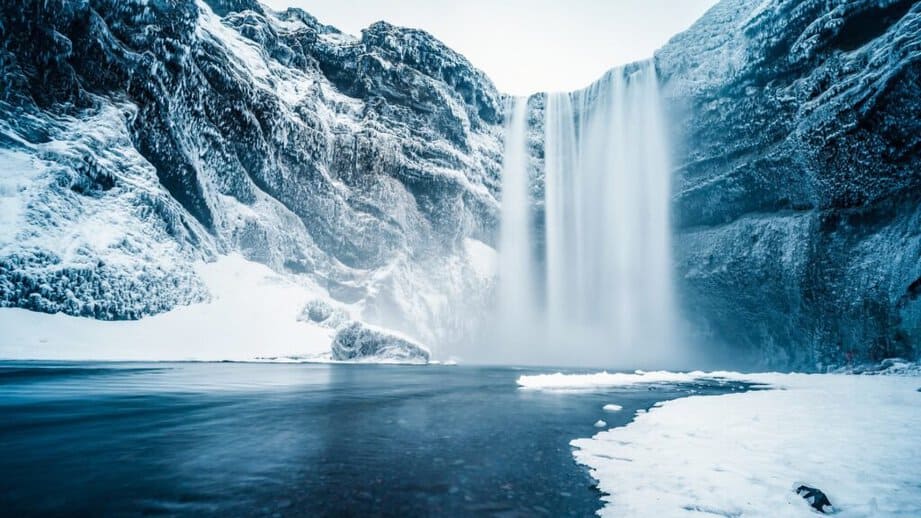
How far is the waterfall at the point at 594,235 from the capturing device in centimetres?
3978

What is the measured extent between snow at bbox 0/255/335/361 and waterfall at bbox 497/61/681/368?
22.5m

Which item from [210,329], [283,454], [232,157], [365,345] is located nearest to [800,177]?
[365,345]

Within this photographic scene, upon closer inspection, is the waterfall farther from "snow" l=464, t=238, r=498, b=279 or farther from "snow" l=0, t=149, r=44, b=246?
"snow" l=0, t=149, r=44, b=246

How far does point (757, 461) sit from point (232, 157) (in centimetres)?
3721

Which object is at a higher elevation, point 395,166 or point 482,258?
point 395,166

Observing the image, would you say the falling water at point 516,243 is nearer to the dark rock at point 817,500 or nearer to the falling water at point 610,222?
the falling water at point 610,222

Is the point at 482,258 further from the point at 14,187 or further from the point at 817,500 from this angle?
the point at 817,500

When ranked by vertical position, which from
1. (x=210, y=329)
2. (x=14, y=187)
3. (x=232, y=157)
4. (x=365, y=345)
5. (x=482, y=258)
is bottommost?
(x=365, y=345)

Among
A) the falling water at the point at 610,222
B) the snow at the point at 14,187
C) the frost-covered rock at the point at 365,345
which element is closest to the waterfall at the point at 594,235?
the falling water at the point at 610,222

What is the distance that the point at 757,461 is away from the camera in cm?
480

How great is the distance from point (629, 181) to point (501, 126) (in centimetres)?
1856

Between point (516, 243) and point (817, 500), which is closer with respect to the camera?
point (817, 500)

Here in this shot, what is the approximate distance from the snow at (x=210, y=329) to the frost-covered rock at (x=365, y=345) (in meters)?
1.64

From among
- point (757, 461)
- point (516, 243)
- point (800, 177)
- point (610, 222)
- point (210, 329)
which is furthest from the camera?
point (516, 243)
